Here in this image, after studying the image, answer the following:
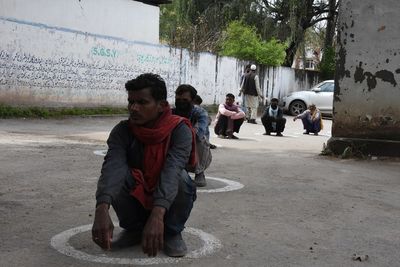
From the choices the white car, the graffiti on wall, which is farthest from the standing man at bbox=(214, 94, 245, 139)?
the white car

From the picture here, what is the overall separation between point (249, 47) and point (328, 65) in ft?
19.7

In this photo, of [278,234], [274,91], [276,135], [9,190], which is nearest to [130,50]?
[276,135]

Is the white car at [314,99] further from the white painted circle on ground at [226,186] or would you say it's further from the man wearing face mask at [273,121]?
the white painted circle on ground at [226,186]

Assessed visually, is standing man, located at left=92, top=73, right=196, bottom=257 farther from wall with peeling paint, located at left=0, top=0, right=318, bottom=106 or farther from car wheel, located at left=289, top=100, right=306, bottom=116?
car wheel, located at left=289, top=100, right=306, bottom=116

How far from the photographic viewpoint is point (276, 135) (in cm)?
1255

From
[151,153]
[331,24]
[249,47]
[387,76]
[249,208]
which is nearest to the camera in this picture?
[151,153]

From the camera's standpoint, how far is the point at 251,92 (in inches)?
608

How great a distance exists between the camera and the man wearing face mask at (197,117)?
5289 millimetres

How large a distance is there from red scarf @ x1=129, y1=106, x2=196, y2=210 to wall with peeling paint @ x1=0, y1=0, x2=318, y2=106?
1042 centimetres

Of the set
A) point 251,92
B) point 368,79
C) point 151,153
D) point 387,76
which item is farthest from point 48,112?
point 151,153

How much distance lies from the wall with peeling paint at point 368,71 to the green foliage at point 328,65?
1767cm

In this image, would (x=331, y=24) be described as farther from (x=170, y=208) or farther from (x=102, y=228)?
(x=102, y=228)

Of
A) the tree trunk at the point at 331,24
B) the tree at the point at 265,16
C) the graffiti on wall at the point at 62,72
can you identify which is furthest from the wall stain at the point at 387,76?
the tree trunk at the point at 331,24

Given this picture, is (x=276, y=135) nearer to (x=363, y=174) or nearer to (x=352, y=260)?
(x=363, y=174)
